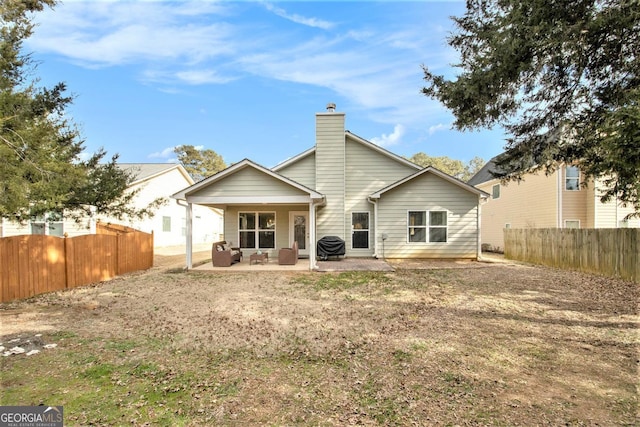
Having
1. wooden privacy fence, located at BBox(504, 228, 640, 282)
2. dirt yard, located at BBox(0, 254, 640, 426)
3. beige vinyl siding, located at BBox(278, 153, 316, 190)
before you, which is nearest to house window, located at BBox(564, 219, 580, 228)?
wooden privacy fence, located at BBox(504, 228, 640, 282)

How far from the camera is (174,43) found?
11188 millimetres

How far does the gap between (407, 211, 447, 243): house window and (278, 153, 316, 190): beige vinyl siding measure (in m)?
4.90

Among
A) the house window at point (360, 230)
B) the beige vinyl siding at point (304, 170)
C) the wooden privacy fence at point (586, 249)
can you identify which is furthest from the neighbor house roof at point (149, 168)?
the wooden privacy fence at point (586, 249)

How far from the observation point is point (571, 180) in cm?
1548

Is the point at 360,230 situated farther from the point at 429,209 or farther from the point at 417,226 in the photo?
the point at 429,209

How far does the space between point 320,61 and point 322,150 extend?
3.86 metres

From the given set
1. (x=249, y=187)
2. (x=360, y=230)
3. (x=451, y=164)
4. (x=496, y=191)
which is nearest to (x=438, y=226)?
(x=360, y=230)

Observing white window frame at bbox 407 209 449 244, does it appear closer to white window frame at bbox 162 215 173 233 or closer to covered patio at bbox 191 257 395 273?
covered patio at bbox 191 257 395 273

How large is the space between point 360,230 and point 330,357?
10.6 m

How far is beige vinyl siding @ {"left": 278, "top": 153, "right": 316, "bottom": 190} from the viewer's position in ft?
48.5

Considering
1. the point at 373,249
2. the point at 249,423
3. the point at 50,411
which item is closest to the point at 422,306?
the point at 249,423

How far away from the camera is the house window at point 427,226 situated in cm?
1388

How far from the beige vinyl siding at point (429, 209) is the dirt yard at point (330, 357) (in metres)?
6.06

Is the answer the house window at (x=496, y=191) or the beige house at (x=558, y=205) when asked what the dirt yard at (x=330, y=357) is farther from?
the house window at (x=496, y=191)
